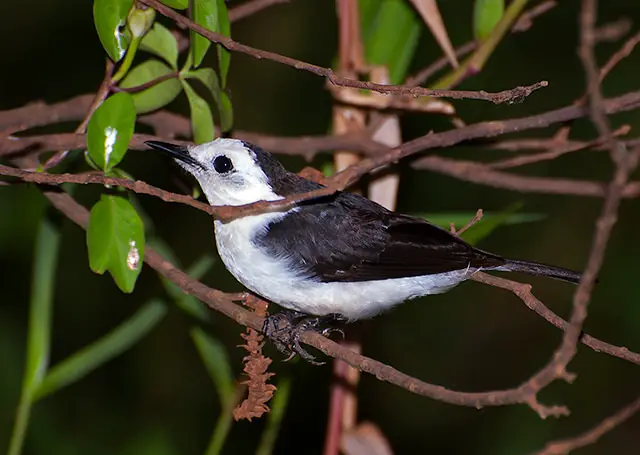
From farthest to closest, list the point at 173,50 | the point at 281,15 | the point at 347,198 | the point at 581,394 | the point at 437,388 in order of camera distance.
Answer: the point at 281,15 < the point at 581,394 < the point at 347,198 < the point at 173,50 < the point at 437,388

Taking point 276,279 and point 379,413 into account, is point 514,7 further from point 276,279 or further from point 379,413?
point 379,413

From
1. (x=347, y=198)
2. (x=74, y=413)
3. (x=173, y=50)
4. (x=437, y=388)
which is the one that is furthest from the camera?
(x=74, y=413)

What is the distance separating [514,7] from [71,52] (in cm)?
289

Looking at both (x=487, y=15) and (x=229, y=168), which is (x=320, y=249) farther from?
(x=487, y=15)

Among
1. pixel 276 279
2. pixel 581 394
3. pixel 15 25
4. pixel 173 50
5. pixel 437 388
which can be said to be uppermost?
pixel 15 25

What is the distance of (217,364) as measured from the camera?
299 cm

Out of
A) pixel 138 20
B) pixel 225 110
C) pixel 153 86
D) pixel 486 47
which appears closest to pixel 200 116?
pixel 225 110

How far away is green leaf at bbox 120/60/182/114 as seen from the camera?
2.62 meters

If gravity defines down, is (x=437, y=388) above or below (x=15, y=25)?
below

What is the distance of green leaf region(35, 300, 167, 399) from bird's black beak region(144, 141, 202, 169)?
566 millimetres

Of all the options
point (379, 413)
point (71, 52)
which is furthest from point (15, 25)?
point (379, 413)

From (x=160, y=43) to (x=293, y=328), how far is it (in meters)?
0.90

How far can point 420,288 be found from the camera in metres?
2.94

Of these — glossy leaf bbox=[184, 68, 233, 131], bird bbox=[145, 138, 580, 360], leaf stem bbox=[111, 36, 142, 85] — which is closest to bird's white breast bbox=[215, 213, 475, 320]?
bird bbox=[145, 138, 580, 360]
